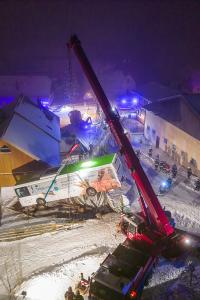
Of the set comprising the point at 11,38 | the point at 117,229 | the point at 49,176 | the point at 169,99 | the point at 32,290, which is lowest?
the point at 32,290

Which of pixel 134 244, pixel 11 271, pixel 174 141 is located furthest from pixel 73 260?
pixel 174 141

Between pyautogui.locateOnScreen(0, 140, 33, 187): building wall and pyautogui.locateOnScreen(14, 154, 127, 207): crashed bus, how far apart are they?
12.7 feet

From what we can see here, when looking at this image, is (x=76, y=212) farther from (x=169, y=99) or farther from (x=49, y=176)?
(x=169, y=99)

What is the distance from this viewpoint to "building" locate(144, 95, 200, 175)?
2458cm

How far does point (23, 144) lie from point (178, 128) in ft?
46.9

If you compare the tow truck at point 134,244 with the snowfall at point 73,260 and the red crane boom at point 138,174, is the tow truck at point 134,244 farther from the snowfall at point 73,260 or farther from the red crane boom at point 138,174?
the snowfall at point 73,260

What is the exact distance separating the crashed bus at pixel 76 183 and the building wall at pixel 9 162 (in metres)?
3.86

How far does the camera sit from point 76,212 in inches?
779

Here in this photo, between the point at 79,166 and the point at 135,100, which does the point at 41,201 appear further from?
the point at 135,100

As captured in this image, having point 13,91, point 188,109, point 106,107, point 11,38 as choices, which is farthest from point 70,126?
point 11,38

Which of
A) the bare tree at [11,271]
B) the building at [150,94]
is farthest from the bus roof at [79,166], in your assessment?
the building at [150,94]

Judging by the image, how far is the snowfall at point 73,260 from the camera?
525 inches

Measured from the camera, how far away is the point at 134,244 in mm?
14297

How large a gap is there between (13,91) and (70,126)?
59.7 ft
